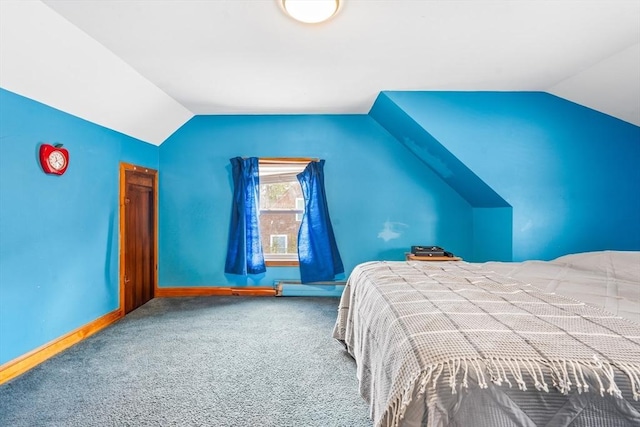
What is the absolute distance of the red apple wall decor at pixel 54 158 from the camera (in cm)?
233

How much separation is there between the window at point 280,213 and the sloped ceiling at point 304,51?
1.17 meters

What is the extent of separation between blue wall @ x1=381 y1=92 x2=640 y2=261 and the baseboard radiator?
2046mm

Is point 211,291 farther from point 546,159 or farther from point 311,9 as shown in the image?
point 546,159

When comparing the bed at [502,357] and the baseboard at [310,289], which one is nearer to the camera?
the bed at [502,357]

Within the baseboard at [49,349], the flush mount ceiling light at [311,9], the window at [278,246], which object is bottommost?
the baseboard at [49,349]

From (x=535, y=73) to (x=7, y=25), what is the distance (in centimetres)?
381

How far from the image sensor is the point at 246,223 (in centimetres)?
388

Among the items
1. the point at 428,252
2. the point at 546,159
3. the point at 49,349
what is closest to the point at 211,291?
the point at 49,349

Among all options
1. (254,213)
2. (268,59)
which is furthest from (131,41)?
(254,213)

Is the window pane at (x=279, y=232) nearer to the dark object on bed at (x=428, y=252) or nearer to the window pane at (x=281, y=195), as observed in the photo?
the window pane at (x=281, y=195)

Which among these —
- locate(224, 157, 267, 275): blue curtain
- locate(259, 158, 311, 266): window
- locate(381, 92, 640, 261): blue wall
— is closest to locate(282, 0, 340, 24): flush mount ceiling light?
locate(381, 92, 640, 261): blue wall

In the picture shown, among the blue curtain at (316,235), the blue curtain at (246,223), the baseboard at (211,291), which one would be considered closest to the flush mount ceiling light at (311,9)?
the blue curtain at (316,235)

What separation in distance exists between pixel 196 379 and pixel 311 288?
207 cm

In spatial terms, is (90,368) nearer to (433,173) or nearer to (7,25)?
(7,25)
